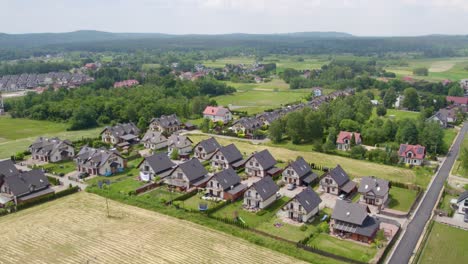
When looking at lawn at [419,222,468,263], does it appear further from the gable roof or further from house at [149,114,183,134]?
house at [149,114,183,134]

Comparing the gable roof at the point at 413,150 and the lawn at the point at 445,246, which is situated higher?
the gable roof at the point at 413,150

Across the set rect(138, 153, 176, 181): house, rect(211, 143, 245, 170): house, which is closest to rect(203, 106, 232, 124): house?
rect(211, 143, 245, 170): house

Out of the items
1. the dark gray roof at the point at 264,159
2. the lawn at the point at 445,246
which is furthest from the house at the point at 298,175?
the lawn at the point at 445,246

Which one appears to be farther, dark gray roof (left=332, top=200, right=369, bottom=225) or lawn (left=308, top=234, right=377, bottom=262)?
dark gray roof (left=332, top=200, right=369, bottom=225)

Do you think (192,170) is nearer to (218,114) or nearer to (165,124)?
(165,124)

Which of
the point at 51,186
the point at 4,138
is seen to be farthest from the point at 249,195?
the point at 4,138

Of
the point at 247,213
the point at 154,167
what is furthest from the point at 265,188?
the point at 154,167

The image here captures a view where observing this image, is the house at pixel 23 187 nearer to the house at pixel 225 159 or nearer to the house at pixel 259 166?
the house at pixel 225 159
